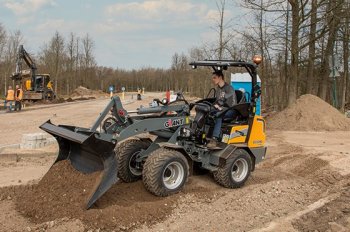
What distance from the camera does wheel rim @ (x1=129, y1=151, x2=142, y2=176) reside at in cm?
691

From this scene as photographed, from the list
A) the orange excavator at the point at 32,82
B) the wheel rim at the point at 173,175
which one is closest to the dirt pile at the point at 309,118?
the wheel rim at the point at 173,175

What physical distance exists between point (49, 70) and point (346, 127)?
153 ft

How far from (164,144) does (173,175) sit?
0.50m

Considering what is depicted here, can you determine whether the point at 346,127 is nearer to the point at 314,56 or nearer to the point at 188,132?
the point at 314,56

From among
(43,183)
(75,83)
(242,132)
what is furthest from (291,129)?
(75,83)

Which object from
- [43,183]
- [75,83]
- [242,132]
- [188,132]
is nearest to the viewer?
[43,183]

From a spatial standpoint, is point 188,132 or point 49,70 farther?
point 49,70

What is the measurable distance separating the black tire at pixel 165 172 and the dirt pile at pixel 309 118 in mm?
10851

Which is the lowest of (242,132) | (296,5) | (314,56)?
(242,132)

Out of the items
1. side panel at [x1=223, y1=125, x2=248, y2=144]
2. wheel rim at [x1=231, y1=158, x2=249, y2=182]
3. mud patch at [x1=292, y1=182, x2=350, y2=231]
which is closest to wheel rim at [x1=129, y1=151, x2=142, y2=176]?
side panel at [x1=223, y1=125, x2=248, y2=144]

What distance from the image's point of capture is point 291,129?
16328mm

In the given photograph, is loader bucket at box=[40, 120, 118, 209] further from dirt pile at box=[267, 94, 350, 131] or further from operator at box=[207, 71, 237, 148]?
dirt pile at box=[267, 94, 350, 131]

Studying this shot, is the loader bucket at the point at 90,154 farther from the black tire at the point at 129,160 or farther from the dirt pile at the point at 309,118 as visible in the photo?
the dirt pile at the point at 309,118

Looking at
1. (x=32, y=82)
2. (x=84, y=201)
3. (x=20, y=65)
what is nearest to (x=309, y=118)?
(x=84, y=201)
